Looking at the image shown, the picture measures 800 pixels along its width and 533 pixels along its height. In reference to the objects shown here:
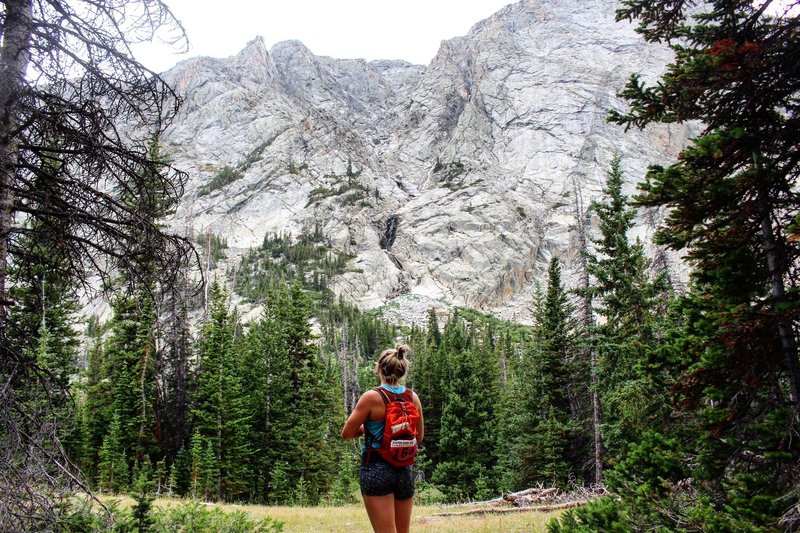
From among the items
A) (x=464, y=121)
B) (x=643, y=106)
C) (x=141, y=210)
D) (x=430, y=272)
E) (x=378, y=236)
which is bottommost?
(x=141, y=210)

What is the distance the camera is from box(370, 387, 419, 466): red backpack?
158 inches

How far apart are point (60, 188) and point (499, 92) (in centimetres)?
20988

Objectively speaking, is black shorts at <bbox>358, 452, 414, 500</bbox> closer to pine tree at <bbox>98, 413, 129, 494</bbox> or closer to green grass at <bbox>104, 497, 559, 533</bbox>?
green grass at <bbox>104, 497, 559, 533</bbox>

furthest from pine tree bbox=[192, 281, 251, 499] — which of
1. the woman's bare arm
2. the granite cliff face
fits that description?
the granite cliff face

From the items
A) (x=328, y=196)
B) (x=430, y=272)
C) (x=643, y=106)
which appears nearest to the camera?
(x=643, y=106)

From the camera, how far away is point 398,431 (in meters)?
4.03

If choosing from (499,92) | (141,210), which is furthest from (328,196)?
(141,210)

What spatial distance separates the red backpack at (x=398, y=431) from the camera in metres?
4.02

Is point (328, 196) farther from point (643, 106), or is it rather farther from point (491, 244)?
point (643, 106)

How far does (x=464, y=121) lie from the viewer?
189125 mm

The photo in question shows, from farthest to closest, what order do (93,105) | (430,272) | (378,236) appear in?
(378,236)
(430,272)
(93,105)

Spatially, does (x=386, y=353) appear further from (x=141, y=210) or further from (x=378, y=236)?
(x=378, y=236)

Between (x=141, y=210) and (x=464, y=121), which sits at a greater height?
(x=464, y=121)

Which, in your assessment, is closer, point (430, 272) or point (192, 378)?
point (192, 378)
